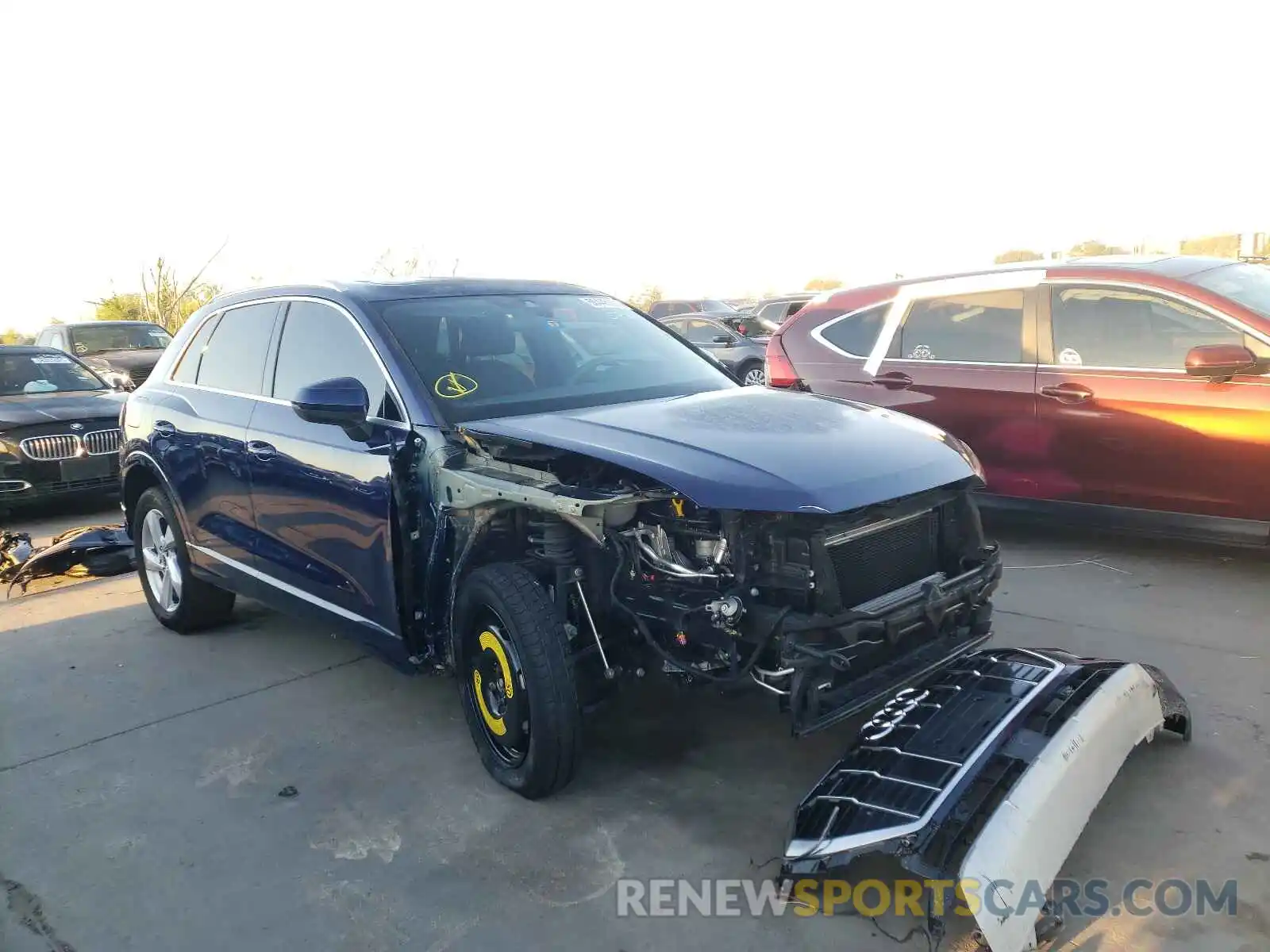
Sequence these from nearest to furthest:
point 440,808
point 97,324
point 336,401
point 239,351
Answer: point 440,808
point 336,401
point 239,351
point 97,324

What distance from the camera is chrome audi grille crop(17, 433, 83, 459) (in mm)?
8531

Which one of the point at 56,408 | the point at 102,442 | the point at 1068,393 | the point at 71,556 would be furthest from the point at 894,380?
the point at 56,408

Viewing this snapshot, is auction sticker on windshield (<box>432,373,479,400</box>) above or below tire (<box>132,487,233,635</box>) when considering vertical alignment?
above

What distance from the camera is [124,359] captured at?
14.8 meters

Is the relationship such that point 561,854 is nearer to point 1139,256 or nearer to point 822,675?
point 822,675

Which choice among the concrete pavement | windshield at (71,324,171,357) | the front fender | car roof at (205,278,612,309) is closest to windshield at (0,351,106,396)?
the front fender

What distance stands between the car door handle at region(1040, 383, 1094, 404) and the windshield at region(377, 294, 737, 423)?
2331mm

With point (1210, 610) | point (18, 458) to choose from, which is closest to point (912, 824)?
point (1210, 610)

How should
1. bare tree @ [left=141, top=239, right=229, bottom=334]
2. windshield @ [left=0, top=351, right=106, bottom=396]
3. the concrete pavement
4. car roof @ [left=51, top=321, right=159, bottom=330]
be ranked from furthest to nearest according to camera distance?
bare tree @ [left=141, top=239, right=229, bottom=334], car roof @ [left=51, top=321, right=159, bottom=330], windshield @ [left=0, top=351, right=106, bottom=396], the concrete pavement

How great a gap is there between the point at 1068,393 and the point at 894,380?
1.18 meters

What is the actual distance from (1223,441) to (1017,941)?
3.74 metres

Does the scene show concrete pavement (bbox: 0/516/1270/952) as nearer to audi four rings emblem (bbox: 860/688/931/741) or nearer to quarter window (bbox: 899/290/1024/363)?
audi four rings emblem (bbox: 860/688/931/741)

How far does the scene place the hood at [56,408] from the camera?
8.60 m

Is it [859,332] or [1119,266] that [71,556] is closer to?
[859,332]
